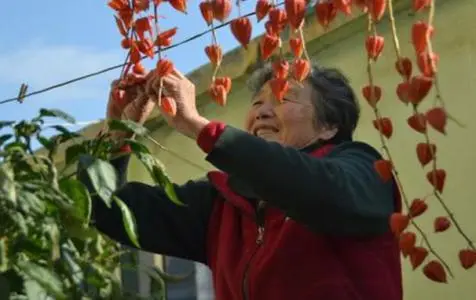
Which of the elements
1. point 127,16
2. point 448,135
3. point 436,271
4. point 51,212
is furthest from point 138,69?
point 448,135

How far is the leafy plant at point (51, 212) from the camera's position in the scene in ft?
4.63

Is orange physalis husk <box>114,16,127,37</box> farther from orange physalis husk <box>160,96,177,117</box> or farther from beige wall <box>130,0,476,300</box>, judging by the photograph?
beige wall <box>130,0,476,300</box>

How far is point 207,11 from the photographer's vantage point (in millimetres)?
1603

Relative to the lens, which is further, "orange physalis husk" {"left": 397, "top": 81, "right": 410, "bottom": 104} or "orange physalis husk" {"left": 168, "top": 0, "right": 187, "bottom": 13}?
"orange physalis husk" {"left": 168, "top": 0, "right": 187, "bottom": 13}

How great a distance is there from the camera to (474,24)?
2945mm

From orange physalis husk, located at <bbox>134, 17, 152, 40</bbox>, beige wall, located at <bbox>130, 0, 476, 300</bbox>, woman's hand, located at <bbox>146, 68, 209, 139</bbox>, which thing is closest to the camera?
orange physalis husk, located at <bbox>134, 17, 152, 40</bbox>

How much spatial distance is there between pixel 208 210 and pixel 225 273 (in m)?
0.22

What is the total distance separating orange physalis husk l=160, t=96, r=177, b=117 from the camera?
5.61ft

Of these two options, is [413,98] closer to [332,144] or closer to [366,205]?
[366,205]

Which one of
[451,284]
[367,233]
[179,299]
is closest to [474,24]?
[451,284]

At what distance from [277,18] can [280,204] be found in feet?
1.03

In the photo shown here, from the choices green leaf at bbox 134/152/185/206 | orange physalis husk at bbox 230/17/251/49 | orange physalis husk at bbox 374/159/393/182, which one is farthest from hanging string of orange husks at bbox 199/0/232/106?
orange physalis husk at bbox 374/159/393/182

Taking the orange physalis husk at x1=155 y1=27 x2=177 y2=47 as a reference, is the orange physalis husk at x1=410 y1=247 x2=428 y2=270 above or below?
below

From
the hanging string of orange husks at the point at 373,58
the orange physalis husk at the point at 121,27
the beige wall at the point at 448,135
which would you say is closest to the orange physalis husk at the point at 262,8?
the hanging string of orange husks at the point at 373,58
